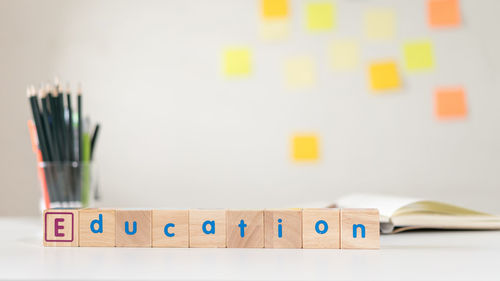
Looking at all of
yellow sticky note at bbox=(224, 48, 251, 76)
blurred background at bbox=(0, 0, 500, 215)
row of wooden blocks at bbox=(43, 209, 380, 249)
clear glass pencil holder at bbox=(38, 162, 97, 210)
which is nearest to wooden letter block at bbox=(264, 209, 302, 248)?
row of wooden blocks at bbox=(43, 209, 380, 249)

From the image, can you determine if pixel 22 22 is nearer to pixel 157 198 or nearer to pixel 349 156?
pixel 157 198

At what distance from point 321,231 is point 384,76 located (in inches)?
55.6

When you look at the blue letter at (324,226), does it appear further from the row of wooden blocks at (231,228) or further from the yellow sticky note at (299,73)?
the yellow sticky note at (299,73)

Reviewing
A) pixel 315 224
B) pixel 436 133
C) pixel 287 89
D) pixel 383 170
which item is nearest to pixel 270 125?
pixel 287 89

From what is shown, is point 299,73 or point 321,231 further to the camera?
point 299,73

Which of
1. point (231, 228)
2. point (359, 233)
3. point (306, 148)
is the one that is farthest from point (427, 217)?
point (306, 148)

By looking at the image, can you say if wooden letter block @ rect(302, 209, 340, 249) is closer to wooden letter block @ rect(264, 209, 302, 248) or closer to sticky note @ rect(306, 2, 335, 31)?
wooden letter block @ rect(264, 209, 302, 248)

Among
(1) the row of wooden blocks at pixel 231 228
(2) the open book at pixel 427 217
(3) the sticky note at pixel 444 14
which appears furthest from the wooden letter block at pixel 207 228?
(3) the sticky note at pixel 444 14

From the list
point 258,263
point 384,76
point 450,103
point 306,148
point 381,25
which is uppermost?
point 381,25

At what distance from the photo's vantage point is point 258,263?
513 mm

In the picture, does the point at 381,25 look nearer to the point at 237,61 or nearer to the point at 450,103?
the point at 450,103

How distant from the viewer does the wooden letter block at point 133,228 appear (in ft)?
2.02

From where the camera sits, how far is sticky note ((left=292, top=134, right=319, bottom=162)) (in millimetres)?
1934

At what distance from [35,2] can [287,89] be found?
0.99 meters
